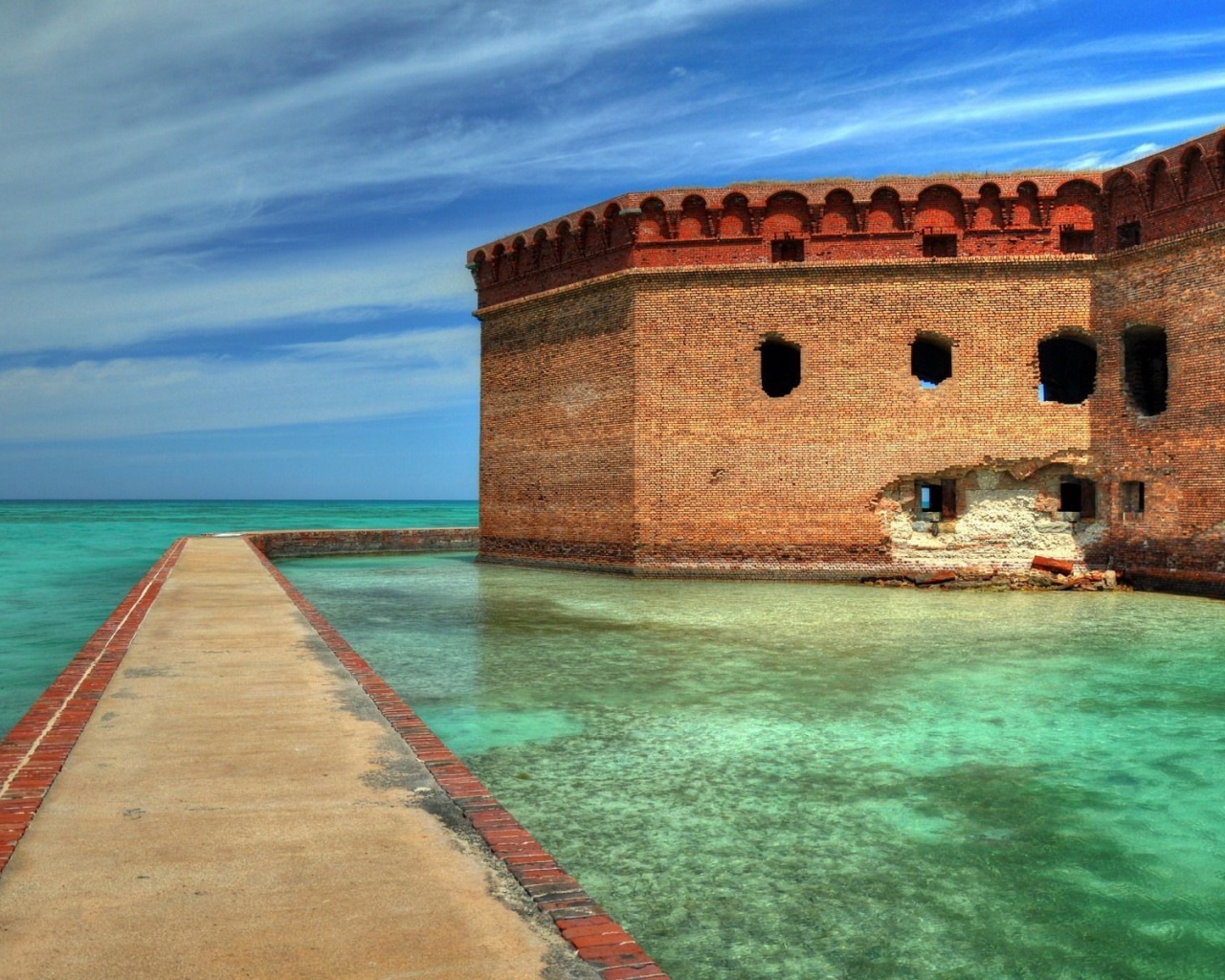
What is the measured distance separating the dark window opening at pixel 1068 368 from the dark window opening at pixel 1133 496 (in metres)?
3.86

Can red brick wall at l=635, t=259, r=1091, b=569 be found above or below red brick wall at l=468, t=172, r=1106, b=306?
below

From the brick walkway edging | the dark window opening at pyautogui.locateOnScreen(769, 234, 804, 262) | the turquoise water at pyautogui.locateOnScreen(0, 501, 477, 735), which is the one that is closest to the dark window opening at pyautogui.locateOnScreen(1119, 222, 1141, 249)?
the dark window opening at pyautogui.locateOnScreen(769, 234, 804, 262)

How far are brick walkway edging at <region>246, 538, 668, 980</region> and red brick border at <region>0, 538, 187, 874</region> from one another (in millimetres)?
1530

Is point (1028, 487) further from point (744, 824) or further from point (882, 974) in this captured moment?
point (882, 974)

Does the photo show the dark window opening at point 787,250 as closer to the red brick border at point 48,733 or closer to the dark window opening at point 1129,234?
the dark window opening at point 1129,234

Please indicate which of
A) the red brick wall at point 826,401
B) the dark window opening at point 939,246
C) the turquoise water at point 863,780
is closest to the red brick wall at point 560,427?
the red brick wall at point 826,401

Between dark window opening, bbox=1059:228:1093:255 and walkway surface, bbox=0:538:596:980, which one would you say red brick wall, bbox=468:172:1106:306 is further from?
walkway surface, bbox=0:538:596:980

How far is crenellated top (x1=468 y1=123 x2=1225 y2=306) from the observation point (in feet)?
51.5

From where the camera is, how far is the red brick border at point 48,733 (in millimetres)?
3682

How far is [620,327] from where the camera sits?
57.9 ft

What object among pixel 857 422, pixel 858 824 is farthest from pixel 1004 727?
pixel 857 422

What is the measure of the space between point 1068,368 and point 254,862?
19.6 meters

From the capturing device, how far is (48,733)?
483 cm

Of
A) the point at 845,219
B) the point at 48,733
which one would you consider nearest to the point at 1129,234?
the point at 845,219
